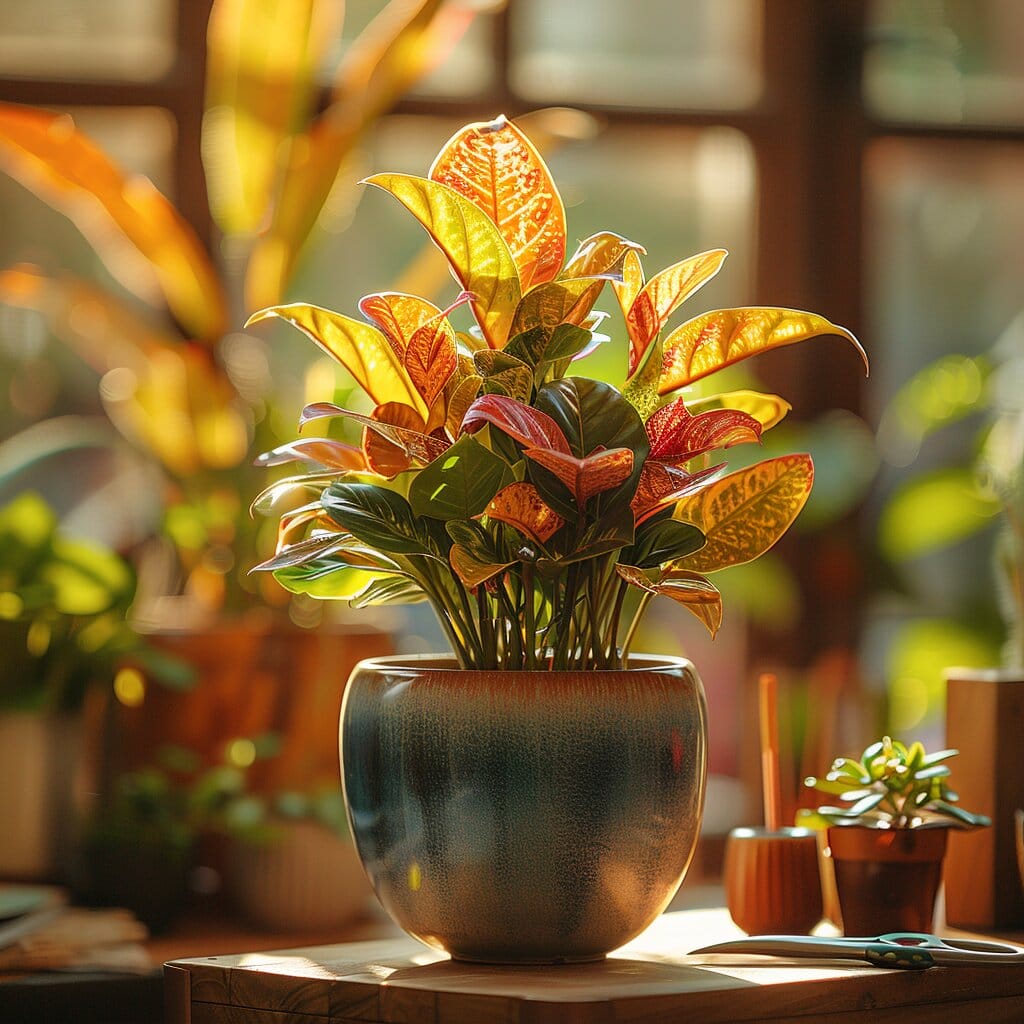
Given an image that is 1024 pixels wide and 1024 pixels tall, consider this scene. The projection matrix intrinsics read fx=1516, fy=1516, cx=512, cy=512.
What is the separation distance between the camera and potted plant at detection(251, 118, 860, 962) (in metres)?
0.90

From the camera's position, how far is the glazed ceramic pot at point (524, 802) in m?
0.90

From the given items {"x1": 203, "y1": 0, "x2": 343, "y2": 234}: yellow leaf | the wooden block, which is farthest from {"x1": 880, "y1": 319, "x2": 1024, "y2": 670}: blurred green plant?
{"x1": 203, "y1": 0, "x2": 343, "y2": 234}: yellow leaf

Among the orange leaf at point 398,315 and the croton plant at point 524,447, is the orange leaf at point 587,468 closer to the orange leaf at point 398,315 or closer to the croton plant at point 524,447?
the croton plant at point 524,447

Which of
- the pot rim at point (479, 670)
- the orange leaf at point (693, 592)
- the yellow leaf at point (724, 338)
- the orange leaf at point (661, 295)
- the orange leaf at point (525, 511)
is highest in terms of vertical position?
the orange leaf at point (661, 295)

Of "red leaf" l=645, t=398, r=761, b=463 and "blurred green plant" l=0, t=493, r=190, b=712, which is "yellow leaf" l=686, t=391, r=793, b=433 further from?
"blurred green plant" l=0, t=493, r=190, b=712

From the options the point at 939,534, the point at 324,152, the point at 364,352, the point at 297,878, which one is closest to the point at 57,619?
the point at 297,878

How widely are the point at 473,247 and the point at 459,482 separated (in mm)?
164

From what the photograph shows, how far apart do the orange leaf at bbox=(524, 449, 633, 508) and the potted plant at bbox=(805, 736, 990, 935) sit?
34 cm

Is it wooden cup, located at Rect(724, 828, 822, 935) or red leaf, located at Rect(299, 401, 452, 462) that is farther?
wooden cup, located at Rect(724, 828, 822, 935)

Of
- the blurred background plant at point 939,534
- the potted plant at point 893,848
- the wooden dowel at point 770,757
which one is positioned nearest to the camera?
the potted plant at point 893,848

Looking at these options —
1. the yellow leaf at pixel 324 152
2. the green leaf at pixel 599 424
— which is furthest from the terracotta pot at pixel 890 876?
the yellow leaf at pixel 324 152

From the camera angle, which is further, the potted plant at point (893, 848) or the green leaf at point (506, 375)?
the potted plant at point (893, 848)

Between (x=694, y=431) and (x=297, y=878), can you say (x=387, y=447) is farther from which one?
(x=297, y=878)

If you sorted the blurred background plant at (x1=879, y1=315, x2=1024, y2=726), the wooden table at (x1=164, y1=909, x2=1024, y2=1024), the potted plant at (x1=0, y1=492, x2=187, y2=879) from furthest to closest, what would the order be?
1. the blurred background plant at (x1=879, y1=315, x2=1024, y2=726)
2. the potted plant at (x1=0, y1=492, x2=187, y2=879)
3. the wooden table at (x1=164, y1=909, x2=1024, y2=1024)
